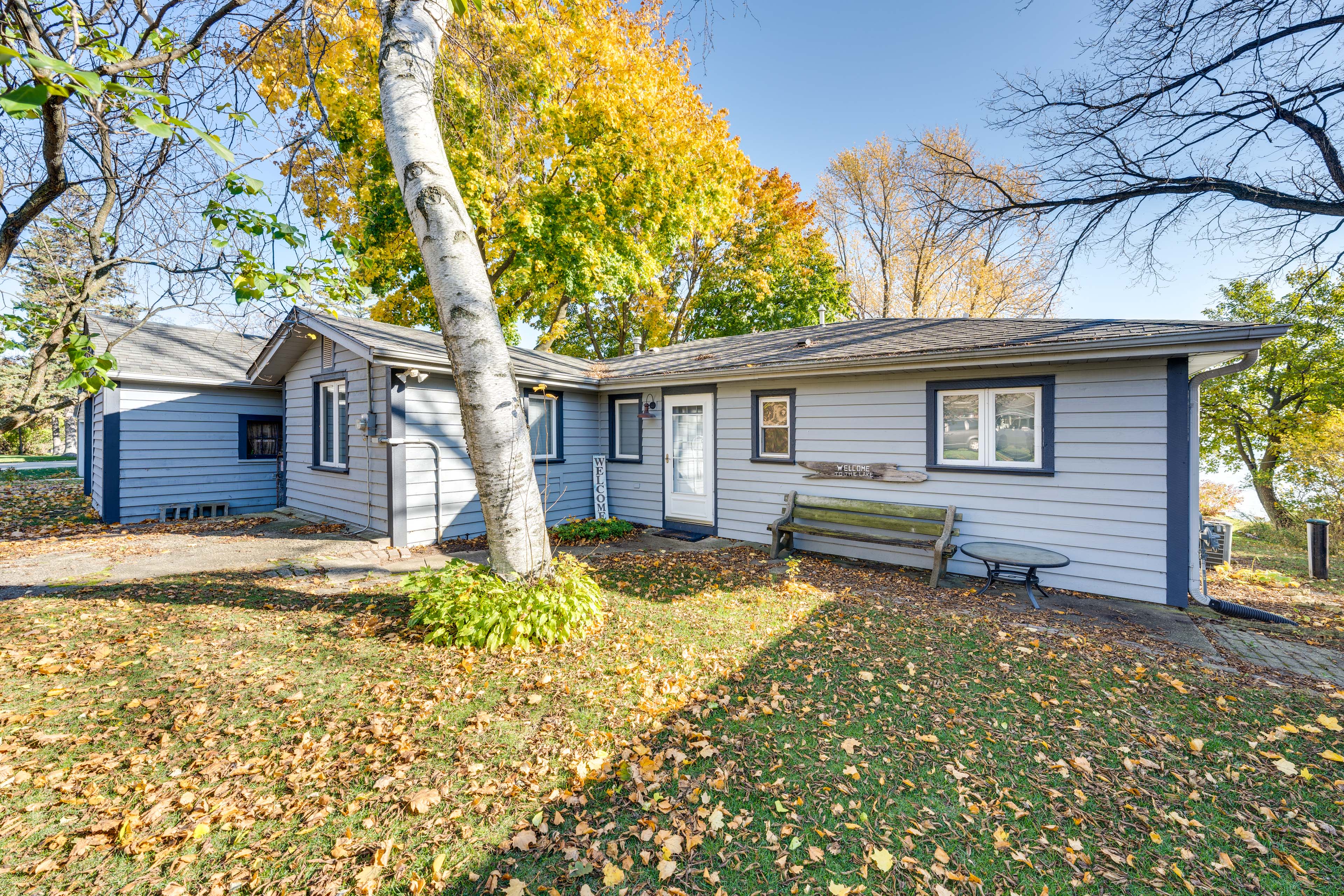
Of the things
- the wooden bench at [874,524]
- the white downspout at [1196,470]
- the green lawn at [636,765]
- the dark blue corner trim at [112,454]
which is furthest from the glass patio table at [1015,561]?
the dark blue corner trim at [112,454]

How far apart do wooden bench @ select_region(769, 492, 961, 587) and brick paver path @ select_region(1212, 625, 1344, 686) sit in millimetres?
2354

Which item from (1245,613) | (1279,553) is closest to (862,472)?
(1245,613)

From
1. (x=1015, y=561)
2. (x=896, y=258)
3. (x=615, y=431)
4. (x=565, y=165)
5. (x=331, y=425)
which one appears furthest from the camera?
(x=896, y=258)

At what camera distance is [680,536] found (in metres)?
8.94

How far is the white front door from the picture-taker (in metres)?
8.98

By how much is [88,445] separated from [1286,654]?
1978 cm

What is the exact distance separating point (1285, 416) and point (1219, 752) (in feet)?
49.6

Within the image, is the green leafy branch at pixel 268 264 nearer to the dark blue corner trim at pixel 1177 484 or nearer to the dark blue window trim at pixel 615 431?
the dark blue window trim at pixel 615 431

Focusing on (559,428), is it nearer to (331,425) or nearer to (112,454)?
(331,425)

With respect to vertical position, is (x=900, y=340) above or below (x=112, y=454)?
above

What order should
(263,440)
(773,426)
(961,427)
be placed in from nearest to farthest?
(961,427) < (773,426) < (263,440)

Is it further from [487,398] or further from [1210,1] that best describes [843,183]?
[487,398]

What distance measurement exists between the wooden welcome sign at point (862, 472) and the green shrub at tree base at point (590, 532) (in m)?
3.19

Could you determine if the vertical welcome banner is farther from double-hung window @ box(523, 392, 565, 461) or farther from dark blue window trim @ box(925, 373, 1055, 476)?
dark blue window trim @ box(925, 373, 1055, 476)
